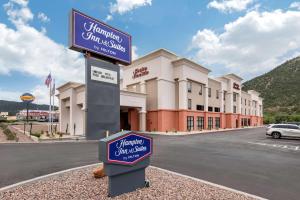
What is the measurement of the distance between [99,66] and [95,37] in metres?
1.97

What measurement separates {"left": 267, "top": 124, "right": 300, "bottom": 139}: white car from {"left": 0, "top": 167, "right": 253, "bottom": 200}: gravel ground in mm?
23005

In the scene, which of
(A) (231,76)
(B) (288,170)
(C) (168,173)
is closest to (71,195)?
(C) (168,173)

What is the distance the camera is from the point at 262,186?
7.52 m

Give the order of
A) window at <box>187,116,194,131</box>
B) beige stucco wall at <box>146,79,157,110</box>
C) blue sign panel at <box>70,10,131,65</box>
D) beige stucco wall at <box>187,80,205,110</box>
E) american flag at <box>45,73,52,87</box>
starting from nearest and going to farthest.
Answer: blue sign panel at <box>70,10,131,65</box>, american flag at <box>45,73,52,87</box>, beige stucco wall at <box>146,79,157,110</box>, window at <box>187,116,194,131</box>, beige stucco wall at <box>187,80,205,110</box>

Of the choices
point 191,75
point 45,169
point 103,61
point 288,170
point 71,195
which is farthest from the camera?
point 191,75

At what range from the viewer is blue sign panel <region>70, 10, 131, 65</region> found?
14.4 metres

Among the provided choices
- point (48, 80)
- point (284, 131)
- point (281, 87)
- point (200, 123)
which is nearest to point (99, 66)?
point (48, 80)

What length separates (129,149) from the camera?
627cm

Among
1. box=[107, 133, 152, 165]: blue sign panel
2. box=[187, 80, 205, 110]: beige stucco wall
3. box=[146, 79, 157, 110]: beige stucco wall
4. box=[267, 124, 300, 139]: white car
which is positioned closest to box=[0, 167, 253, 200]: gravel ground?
box=[107, 133, 152, 165]: blue sign panel

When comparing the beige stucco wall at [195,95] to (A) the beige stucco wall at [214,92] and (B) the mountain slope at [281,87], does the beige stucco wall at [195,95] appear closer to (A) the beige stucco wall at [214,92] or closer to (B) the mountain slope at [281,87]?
(A) the beige stucco wall at [214,92]

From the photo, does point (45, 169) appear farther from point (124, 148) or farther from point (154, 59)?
point (154, 59)

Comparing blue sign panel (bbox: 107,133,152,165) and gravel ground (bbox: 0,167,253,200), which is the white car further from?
blue sign panel (bbox: 107,133,152,165)

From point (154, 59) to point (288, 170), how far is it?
28.9 metres

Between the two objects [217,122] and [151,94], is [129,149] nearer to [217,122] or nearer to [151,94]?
[151,94]
